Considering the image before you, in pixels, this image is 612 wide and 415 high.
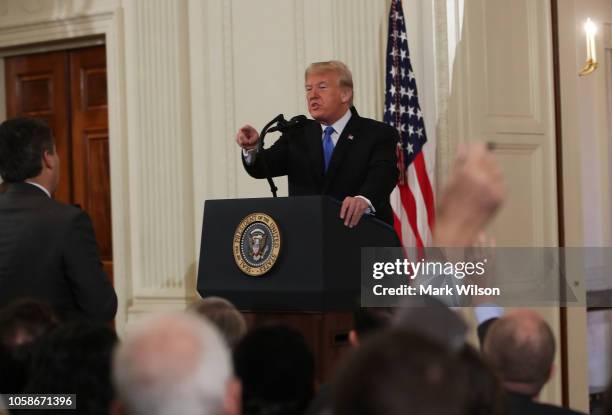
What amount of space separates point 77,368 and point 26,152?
1.44 m

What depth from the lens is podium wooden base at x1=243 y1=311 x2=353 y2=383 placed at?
3381mm

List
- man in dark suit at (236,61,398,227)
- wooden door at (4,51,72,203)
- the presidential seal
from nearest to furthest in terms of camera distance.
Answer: the presidential seal → man in dark suit at (236,61,398,227) → wooden door at (4,51,72,203)

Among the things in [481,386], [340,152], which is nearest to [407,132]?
[340,152]

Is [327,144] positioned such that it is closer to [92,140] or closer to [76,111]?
[92,140]

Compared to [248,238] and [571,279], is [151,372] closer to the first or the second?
[248,238]

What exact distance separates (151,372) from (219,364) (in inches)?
4.7

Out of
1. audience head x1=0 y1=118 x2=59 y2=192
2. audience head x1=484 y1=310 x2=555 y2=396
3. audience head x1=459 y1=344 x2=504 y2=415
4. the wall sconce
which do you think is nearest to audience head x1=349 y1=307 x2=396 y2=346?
audience head x1=484 y1=310 x2=555 y2=396

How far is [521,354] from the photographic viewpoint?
7.64ft

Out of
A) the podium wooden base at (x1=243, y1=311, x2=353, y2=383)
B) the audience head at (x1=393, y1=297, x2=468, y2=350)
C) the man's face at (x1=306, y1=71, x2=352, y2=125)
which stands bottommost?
the podium wooden base at (x1=243, y1=311, x2=353, y2=383)

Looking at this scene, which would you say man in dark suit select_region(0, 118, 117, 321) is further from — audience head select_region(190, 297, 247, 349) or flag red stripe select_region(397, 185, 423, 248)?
flag red stripe select_region(397, 185, 423, 248)

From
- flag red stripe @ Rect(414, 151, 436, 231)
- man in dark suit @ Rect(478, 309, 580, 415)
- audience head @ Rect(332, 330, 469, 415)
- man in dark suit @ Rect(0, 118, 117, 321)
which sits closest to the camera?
audience head @ Rect(332, 330, 469, 415)

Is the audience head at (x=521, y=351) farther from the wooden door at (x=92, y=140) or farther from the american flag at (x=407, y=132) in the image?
the wooden door at (x=92, y=140)

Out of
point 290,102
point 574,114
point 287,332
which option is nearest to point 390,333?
point 287,332

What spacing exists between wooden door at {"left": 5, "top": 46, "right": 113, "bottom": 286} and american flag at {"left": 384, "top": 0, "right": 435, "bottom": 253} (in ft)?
7.90
